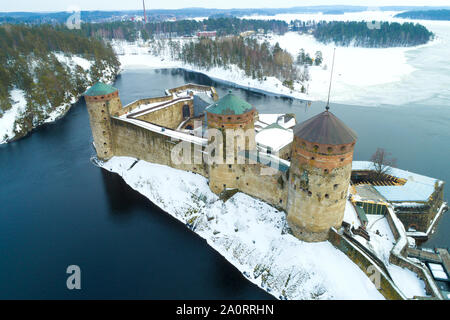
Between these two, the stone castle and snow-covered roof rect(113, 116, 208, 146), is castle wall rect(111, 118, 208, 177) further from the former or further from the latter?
snow-covered roof rect(113, 116, 208, 146)

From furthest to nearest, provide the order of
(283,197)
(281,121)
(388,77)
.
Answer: (388,77) → (281,121) → (283,197)

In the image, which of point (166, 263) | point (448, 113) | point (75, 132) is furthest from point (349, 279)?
point (448, 113)

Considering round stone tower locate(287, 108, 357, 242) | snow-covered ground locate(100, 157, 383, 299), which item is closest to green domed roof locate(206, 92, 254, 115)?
round stone tower locate(287, 108, 357, 242)

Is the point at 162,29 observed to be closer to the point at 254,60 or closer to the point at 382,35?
the point at 254,60

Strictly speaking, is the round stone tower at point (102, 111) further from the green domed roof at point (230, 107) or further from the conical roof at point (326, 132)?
the conical roof at point (326, 132)

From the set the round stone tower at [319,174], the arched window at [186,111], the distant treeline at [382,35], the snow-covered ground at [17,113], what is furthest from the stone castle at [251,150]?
the distant treeline at [382,35]

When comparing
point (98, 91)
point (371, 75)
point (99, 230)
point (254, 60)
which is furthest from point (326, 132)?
point (371, 75)

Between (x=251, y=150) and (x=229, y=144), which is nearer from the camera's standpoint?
(x=229, y=144)
